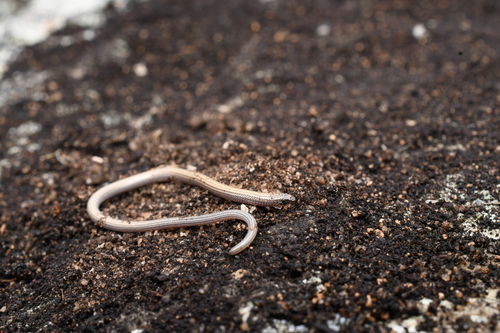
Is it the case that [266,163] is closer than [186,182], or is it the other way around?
[266,163]

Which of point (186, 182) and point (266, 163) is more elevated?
point (266, 163)

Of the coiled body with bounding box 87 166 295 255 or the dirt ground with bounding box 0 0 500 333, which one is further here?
the coiled body with bounding box 87 166 295 255

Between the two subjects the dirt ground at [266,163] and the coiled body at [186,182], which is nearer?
the dirt ground at [266,163]

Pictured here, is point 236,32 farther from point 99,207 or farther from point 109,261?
point 109,261

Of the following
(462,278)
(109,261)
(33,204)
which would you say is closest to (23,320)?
(109,261)
